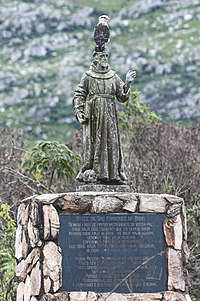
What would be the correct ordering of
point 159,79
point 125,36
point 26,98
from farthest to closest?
1. point 125,36
2. point 26,98
3. point 159,79

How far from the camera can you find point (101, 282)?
13008 mm

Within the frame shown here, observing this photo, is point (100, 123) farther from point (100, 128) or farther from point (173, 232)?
point (173, 232)

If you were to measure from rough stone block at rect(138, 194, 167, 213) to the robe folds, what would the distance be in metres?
0.53

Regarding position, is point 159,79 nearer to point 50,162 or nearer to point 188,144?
point 188,144

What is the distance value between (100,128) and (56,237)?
166 centimetres

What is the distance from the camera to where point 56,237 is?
42.9 ft

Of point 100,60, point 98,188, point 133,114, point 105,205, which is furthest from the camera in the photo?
point 133,114

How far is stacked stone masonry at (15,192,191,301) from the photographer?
42.5 feet

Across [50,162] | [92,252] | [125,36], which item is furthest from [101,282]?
[125,36]

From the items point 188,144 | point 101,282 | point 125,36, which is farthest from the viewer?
point 125,36

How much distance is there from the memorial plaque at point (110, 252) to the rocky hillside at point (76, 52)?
127 ft

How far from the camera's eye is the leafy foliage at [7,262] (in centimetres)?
1644

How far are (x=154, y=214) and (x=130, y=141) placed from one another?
1088 centimetres

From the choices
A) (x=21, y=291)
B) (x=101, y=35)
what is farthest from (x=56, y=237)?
(x=101, y=35)
